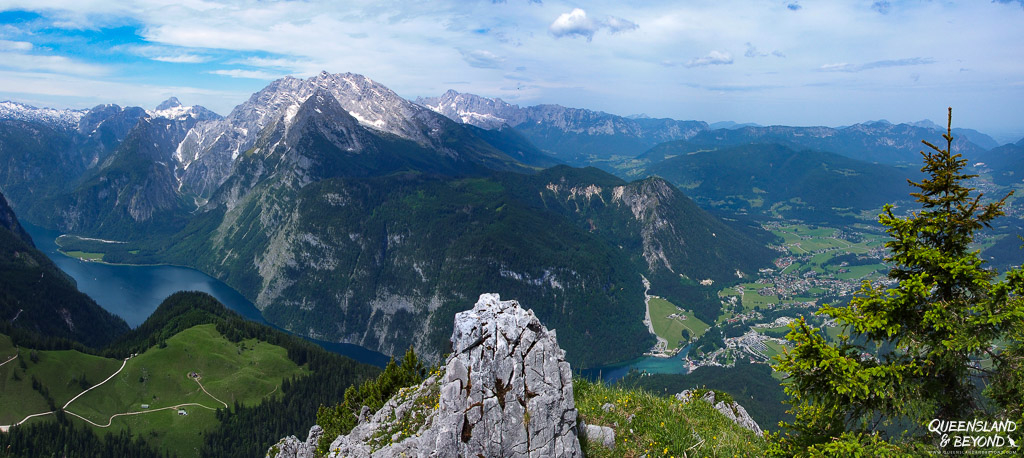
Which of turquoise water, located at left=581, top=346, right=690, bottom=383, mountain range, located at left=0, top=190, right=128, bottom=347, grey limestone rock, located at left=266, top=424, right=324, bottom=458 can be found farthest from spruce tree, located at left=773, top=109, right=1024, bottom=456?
mountain range, located at left=0, top=190, right=128, bottom=347

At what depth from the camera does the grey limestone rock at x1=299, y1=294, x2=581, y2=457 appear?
55.9 feet

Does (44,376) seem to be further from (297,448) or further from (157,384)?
(297,448)

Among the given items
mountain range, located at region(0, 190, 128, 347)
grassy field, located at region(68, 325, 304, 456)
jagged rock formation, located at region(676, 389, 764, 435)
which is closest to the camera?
jagged rock formation, located at region(676, 389, 764, 435)

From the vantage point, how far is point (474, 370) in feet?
57.8

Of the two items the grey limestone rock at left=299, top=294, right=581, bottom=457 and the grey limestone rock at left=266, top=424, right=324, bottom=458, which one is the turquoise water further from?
the grey limestone rock at left=299, top=294, right=581, bottom=457

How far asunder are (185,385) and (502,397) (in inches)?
4644

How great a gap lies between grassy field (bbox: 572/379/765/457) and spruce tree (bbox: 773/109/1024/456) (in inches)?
141

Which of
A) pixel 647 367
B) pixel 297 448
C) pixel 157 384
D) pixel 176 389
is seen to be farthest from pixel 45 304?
pixel 647 367

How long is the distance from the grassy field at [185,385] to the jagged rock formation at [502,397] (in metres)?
101

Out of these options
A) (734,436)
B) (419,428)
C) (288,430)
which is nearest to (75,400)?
(288,430)

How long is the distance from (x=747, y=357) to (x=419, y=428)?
543 feet

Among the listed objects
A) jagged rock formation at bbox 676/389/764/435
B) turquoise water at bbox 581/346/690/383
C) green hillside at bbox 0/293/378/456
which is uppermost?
jagged rock formation at bbox 676/389/764/435

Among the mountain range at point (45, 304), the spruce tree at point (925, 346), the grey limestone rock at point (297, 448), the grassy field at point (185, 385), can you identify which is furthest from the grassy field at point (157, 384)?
the spruce tree at point (925, 346)

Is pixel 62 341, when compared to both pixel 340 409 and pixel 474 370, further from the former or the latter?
pixel 474 370
